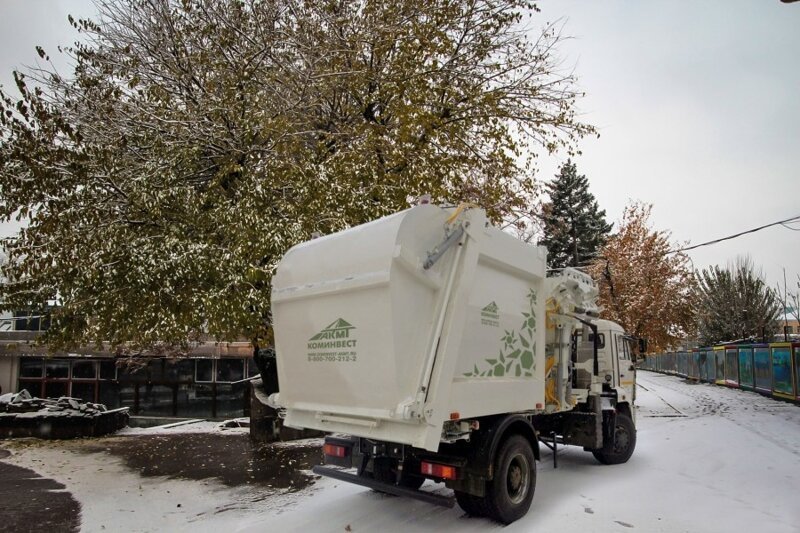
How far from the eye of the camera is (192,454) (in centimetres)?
1070

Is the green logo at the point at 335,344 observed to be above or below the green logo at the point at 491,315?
below

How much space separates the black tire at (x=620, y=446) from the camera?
877 centimetres

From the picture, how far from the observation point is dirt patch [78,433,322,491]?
845 centimetres

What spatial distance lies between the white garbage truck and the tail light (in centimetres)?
1

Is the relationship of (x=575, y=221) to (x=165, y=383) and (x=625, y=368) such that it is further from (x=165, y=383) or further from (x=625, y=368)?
(x=625, y=368)

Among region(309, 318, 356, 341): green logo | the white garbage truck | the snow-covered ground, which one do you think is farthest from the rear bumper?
region(309, 318, 356, 341): green logo

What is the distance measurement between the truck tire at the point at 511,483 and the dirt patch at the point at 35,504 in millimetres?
4603

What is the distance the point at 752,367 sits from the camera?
74.3ft

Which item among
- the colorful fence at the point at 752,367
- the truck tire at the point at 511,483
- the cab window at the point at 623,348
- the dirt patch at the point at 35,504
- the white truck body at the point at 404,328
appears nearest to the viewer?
the white truck body at the point at 404,328

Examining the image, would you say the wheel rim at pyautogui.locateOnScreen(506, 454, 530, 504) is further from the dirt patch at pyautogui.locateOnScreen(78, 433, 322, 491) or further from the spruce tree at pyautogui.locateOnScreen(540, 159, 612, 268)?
the spruce tree at pyautogui.locateOnScreen(540, 159, 612, 268)

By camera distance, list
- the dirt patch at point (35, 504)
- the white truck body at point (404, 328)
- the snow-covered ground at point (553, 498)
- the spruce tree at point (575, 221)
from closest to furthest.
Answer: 1. the white truck body at point (404, 328)
2. the snow-covered ground at point (553, 498)
3. the dirt patch at point (35, 504)
4. the spruce tree at point (575, 221)

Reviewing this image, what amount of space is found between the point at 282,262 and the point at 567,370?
4172mm

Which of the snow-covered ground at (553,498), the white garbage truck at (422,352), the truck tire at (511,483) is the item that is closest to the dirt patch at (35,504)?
the snow-covered ground at (553,498)

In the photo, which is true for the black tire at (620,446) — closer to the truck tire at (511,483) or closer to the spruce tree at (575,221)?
the truck tire at (511,483)
